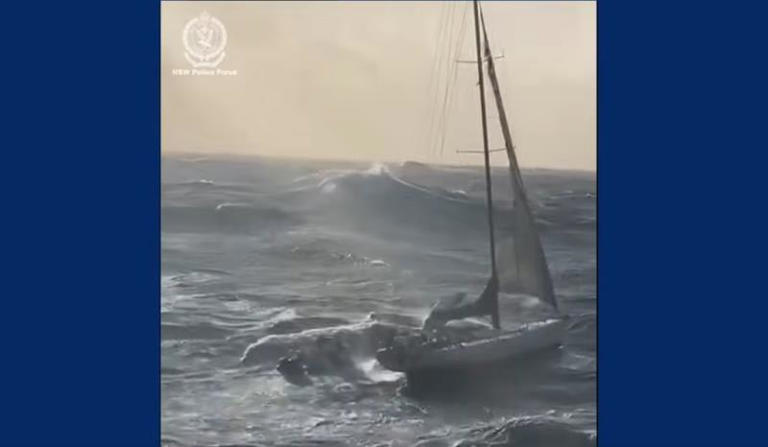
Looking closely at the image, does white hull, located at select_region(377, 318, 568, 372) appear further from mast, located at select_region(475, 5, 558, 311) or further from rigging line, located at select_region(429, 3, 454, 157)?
rigging line, located at select_region(429, 3, 454, 157)

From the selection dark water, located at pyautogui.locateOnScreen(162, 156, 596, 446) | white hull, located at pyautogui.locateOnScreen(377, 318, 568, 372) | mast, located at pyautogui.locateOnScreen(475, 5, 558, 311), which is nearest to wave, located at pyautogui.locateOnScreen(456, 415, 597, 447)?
dark water, located at pyautogui.locateOnScreen(162, 156, 596, 446)

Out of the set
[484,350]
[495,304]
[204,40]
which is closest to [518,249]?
[495,304]

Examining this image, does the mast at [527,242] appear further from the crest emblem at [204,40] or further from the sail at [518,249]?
the crest emblem at [204,40]

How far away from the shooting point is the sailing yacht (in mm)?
2260

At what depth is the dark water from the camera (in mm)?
2250

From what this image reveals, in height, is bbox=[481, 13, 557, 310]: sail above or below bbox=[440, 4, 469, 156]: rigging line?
below

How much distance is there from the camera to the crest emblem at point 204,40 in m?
2.24

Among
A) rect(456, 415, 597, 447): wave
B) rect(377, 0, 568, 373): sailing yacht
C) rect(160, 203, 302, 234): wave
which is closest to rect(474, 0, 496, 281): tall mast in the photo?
rect(377, 0, 568, 373): sailing yacht

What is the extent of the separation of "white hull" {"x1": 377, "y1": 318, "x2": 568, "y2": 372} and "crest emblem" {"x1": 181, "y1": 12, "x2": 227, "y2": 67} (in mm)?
818

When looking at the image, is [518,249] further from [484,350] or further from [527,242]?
[484,350]

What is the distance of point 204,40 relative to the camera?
7.34ft

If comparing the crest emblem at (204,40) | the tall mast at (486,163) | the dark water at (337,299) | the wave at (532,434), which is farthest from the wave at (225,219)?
the wave at (532,434)

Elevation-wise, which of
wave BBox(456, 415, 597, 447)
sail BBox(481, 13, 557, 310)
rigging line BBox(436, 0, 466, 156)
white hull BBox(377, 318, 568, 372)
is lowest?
wave BBox(456, 415, 597, 447)

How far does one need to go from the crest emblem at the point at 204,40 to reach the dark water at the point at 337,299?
0.78 feet
